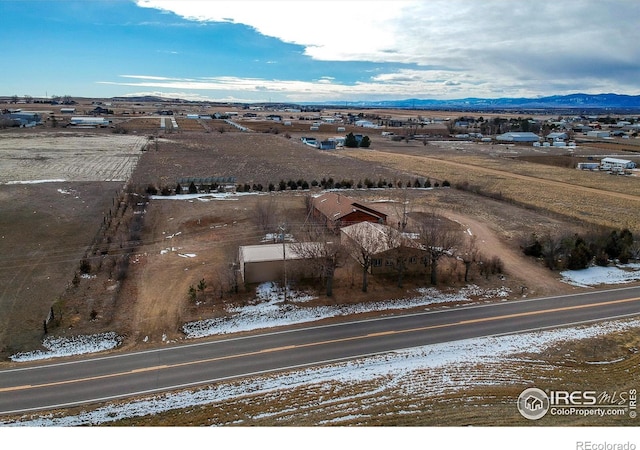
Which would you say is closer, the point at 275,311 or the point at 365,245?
the point at 275,311

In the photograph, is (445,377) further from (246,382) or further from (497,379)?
(246,382)

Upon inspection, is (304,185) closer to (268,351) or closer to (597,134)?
(268,351)

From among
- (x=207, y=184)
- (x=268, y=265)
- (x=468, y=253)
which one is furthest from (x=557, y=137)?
(x=268, y=265)

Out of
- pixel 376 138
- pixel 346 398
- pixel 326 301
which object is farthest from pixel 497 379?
pixel 376 138

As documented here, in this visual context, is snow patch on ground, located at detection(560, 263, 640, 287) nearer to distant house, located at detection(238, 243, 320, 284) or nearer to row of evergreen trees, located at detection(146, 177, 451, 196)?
distant house, located at detection(238, 243, 320, 284)

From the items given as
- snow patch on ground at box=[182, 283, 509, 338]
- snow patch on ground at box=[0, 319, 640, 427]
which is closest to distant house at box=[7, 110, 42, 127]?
snow patch on ground at box=[182, 283, 509, 338]

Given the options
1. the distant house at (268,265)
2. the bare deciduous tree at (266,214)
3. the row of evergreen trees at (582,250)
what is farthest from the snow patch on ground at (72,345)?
the row of evergreen trees at (582,250)
